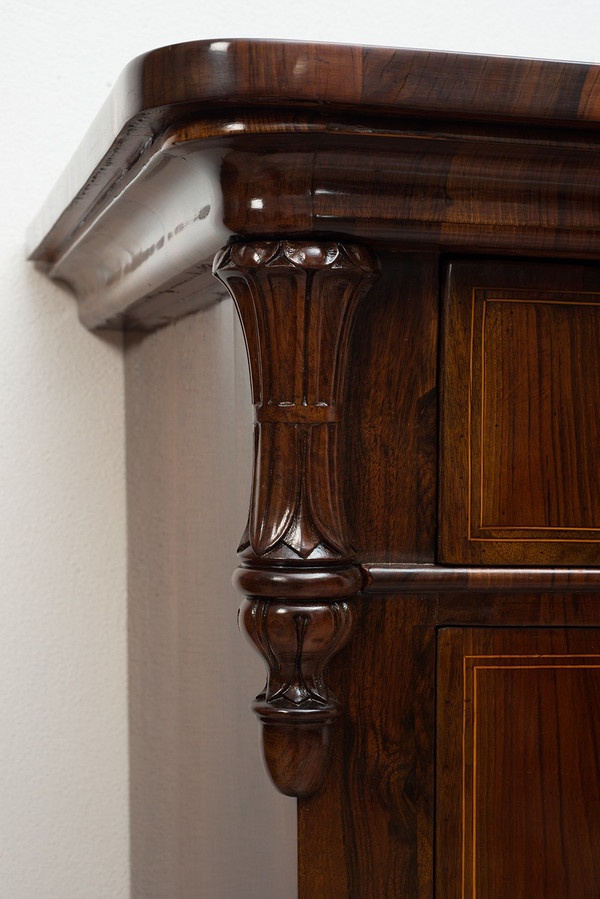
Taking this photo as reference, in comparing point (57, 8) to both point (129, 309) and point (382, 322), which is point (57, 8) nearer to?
point (129, 309)

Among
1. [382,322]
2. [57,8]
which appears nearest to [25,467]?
[57,8]

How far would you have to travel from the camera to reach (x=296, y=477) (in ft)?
1.60

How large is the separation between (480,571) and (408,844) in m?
0.14

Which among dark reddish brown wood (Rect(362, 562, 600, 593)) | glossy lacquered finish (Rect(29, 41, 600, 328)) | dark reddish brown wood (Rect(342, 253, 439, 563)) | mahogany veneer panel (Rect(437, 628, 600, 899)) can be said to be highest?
glossy lacquered finish (Rect(29, 41, 600, 328))

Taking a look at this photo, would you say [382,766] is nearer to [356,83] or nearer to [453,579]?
[453,579]

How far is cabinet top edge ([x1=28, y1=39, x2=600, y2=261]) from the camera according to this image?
0.42 meters

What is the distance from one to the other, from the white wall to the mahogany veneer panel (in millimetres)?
614

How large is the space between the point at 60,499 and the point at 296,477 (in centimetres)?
62

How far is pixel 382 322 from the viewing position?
20.6 inches

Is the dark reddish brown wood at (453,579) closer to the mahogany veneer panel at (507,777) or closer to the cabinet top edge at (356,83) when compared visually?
the mahogany veneer panel at (507,777)

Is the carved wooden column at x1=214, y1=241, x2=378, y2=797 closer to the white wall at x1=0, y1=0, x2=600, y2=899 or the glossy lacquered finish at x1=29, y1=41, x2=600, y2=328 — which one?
the glossy lacquered finish at x1=29, y1=41, x2=600, y2=328

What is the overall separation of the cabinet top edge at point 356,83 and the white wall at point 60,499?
0.60 metres

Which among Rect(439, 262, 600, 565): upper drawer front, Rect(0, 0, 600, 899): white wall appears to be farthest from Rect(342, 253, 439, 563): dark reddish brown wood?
Rect(0, 0, 600, 899): white wall

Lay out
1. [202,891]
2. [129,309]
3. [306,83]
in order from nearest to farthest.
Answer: [306,83], [202,891], [129,309]
